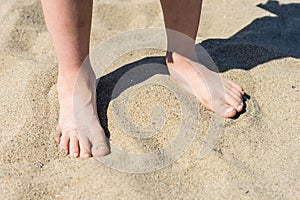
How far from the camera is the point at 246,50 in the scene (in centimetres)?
197

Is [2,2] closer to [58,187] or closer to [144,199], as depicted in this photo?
[58,187]

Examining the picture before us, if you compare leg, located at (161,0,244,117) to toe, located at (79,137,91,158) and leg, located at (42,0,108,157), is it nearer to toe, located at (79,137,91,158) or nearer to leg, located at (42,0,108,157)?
leg, located at (42,0,108,157)

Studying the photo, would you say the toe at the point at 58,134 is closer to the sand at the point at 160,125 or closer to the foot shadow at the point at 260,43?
the sand at the point at 160,125

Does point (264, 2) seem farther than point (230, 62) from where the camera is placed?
Yes

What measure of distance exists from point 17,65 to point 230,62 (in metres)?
0.83

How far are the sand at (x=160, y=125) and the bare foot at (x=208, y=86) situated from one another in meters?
0.03

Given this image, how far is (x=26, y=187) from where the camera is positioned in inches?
55.1

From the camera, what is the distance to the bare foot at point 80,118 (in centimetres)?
151

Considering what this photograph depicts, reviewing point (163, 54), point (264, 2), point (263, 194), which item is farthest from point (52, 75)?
point (264, 2)

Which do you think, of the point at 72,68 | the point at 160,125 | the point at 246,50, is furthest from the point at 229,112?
the point at 72,68

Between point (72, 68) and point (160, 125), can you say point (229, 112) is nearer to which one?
point (160, 125)

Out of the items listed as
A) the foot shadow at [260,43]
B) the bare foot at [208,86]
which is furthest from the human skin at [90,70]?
the foot shadow at [260,43]

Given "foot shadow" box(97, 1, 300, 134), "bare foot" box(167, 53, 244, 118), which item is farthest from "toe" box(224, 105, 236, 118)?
"foot shadow" box(97, 1, 300, 134)

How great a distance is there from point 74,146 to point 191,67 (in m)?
0.54
